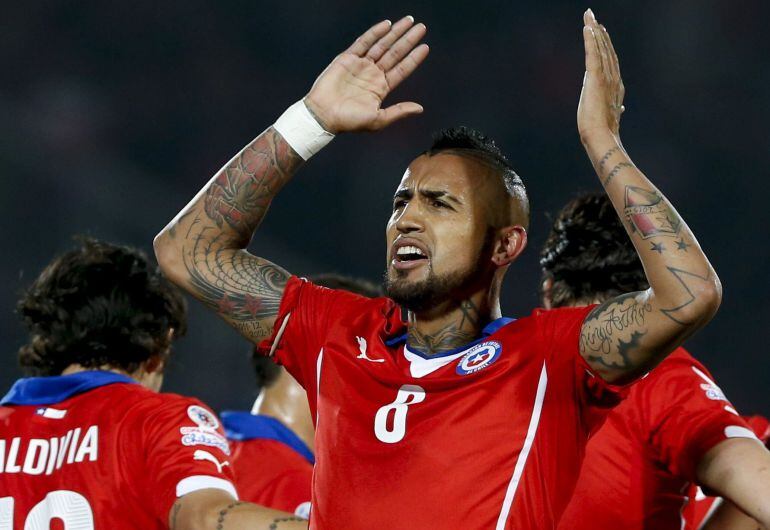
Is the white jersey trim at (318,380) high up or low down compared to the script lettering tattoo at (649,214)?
down

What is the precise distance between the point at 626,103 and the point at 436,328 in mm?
5847

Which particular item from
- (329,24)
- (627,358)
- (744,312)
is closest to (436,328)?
(627,358)

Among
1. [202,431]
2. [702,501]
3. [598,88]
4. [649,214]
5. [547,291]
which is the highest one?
[598,88]

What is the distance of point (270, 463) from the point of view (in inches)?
146

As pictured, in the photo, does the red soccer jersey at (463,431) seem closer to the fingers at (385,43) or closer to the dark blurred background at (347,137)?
the fingers at (385,43)

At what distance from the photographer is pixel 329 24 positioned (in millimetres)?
8484

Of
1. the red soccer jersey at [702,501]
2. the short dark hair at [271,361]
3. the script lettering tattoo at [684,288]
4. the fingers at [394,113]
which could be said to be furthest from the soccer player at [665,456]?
the short dark hair at [271,361]

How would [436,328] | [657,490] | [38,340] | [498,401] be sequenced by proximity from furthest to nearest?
[38,340]
[657,490]
[436,328]
[498,401]

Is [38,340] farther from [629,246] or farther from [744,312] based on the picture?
[744,312]

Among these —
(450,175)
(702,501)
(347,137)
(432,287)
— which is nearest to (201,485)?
(432,287)

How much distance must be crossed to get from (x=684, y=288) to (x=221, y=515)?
1273 mm

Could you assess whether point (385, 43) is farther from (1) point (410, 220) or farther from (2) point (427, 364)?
(2) point (427, 364)

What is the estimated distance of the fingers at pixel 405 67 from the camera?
113 inches

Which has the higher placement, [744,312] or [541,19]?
[541,19]
